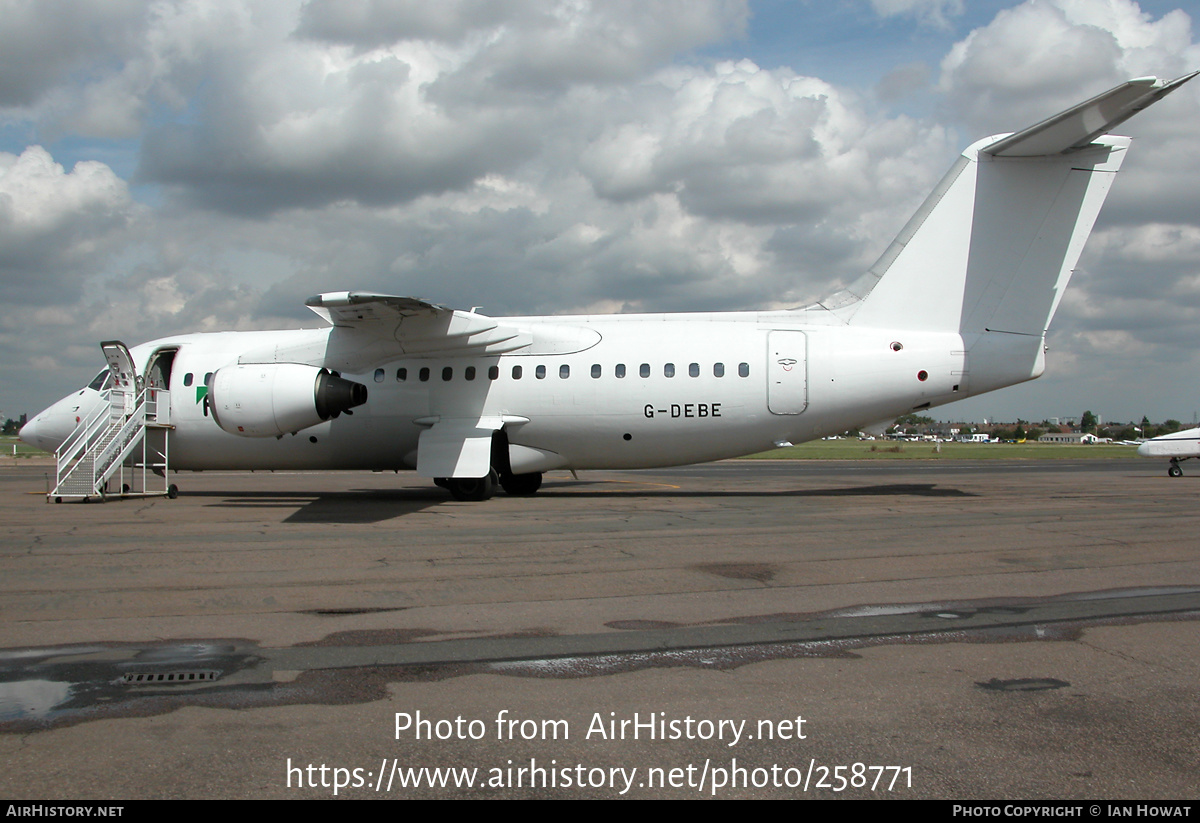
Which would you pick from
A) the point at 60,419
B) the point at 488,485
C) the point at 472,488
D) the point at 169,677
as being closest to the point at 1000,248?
the point at 488,485

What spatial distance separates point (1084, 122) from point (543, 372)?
449 inches

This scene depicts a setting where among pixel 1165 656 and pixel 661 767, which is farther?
pixel 1165 656

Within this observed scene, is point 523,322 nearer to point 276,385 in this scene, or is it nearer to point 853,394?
point 276,385

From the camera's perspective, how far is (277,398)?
1662cm

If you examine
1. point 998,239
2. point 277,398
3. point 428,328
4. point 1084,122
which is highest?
point 1084,122

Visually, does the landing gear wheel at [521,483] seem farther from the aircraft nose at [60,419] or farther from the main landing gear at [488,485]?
the aircraft nose at [60,419]

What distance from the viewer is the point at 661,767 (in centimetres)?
395

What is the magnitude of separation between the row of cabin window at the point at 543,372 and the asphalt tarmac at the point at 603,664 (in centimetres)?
565

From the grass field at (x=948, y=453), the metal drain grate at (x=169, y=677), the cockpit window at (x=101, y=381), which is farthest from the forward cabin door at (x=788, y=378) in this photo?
the grass field at (x=948, y=453)

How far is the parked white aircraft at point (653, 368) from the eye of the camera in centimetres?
1644

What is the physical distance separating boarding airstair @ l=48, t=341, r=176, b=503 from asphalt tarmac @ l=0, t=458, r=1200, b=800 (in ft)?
20.8

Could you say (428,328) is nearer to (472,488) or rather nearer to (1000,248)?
(472,488)
